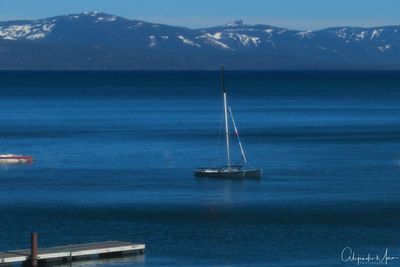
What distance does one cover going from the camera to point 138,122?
12206 centimetres

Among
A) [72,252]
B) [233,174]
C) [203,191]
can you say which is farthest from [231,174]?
[72,252]

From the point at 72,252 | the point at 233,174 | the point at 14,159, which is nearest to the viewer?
the point at 72,252

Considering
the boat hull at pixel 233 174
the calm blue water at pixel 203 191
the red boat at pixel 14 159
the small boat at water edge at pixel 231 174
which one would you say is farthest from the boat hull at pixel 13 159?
the boat hull at pixel 233 174

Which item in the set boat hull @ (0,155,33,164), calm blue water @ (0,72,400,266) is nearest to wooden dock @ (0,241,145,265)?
calm blue water @ (0,72,400,266)

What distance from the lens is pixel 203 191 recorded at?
6531cm

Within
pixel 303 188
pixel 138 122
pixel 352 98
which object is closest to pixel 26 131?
pixel 138 122

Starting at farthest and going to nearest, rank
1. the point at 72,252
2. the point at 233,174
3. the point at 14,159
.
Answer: the point at 14,159 < the point at 233,174 < the point at 72,252

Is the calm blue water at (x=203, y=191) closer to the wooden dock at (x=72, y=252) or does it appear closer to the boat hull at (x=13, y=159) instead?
the wooden dock at (x=72, y=252)

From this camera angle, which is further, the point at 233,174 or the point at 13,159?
the point at 13,159

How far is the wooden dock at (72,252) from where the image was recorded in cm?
4300

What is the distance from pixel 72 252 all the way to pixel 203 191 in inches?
851

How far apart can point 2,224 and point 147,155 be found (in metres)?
31.7

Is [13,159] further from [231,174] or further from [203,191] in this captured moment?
[203,191]

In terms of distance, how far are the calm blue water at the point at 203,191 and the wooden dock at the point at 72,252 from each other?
572mm
